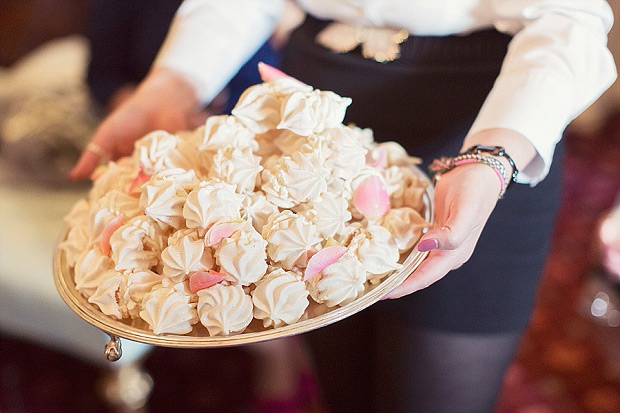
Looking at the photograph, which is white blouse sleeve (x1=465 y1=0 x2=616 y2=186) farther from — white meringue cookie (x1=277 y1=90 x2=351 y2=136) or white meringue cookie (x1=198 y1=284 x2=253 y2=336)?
white meringue cookie (x1=198 y1=284 x2=253 y2=336)

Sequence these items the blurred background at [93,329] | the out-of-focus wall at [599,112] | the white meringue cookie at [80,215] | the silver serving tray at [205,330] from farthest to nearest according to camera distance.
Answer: the out-of-focus wall at [599,112], the blurred background at [93,329], the white meringue cookie at [80,215], the silver serving tray at [205,330]

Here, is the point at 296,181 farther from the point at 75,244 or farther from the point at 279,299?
the point at 75,244

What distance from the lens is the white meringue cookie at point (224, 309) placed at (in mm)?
738

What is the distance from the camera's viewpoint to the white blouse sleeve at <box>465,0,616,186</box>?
2.84 ft

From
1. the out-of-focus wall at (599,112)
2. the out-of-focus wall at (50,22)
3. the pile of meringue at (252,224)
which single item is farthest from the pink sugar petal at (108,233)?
the out-of-focus wall at (599,112)

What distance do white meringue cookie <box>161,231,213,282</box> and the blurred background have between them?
95 centimetres

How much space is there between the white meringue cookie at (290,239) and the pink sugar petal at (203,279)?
7 centimetres

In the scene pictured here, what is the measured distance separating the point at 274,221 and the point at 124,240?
188mm

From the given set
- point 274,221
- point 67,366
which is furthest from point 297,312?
point 67,366

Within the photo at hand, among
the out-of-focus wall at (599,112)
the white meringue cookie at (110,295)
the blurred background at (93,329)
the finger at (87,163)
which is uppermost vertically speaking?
the white meringue cookie at (110,295)

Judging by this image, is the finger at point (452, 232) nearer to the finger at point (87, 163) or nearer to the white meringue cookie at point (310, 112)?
the white meringue cookie at point (310, 112)

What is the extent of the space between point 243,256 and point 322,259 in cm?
9

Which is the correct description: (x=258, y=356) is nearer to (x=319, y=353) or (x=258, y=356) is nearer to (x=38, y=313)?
(x=38, y=313)

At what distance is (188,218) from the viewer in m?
0.79
